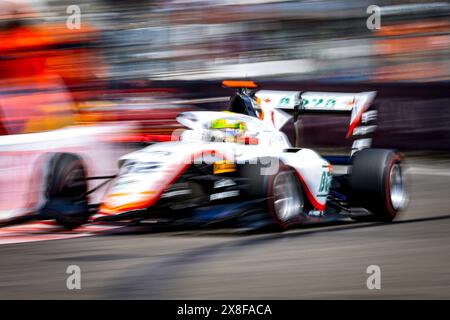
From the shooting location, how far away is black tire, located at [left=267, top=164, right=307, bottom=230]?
6926 mm

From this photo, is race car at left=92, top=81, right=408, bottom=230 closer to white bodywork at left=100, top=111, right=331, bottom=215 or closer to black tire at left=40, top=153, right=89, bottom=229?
white bodywork at left=100, top=111, right=331, bottom=215

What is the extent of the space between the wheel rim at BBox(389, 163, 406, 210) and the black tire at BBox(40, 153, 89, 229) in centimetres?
257

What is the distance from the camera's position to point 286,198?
23.8 feet

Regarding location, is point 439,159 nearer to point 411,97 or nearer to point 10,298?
point 411,97

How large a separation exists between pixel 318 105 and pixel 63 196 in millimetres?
2337

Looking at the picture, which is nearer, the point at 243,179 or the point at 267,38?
the point at 243,179

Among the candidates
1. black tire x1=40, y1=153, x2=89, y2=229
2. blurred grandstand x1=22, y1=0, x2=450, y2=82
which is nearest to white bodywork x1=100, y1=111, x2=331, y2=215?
black tire x1=40, y1=153, x2=89, y2=229

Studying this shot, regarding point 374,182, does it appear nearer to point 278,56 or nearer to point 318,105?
point 318,105

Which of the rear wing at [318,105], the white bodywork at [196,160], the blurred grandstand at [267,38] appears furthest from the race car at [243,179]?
the blurred grandstand at [267,38]

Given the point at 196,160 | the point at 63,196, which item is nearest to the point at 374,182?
the point at 196,160

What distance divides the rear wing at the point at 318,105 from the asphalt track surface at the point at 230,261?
0.95 metres

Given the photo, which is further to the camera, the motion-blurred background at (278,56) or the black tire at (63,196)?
the motion-blurred background at (278,56)

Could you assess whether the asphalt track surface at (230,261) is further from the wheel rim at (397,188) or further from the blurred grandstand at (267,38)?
the blurred grandstand at (267,38)

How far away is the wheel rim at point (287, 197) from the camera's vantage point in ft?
23.3
